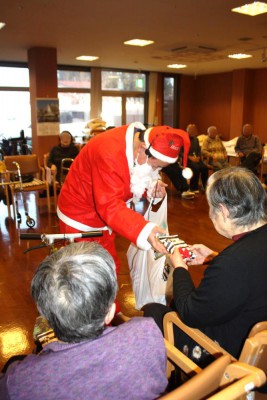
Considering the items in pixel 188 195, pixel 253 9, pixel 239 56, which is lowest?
pixel 188 195

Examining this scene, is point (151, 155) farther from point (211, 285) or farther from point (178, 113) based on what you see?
point (178, 113)

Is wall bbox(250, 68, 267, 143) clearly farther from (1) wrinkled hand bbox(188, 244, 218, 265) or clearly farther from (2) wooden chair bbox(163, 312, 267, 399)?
(2) wooden chair bbox(163, 312, 267, 399)

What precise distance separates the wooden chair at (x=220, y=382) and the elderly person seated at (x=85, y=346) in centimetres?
11

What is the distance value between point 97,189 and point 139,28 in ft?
14.2

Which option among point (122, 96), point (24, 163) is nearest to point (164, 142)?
point (24, 163)

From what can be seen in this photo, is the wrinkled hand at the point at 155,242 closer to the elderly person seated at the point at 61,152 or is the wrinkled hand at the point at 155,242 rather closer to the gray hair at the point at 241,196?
the gray hair at the point at 241,196

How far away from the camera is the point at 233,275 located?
1.26 meters

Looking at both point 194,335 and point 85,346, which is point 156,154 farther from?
point 85,346

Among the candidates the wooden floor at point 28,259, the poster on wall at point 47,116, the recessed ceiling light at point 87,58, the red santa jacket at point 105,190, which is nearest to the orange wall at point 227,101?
the recessed ceiling light at point 87,58

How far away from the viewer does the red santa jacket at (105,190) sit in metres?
1.85

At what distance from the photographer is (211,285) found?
130cm

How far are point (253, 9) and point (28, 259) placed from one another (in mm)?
3936

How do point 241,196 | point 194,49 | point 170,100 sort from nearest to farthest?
point 241,196 → point 194,49 → point 170,100

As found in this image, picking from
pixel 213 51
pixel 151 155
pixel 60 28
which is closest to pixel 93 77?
pixel 213 51
